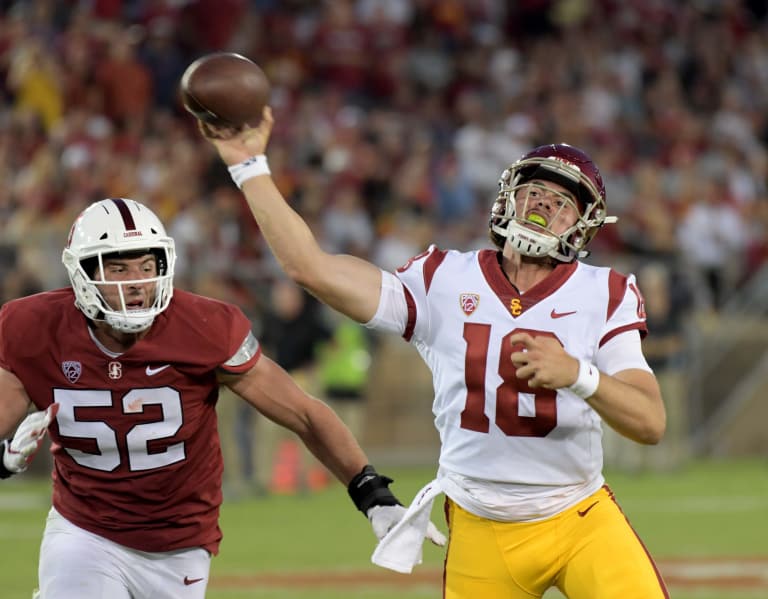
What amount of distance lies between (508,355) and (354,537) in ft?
18.0

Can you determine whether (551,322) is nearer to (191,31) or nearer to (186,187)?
(186,187)

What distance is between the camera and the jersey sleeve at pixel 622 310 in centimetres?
414

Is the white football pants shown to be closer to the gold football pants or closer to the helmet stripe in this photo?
the gold football pants

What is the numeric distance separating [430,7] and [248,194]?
475 inches

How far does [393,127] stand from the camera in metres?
14.1

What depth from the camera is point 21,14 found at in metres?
14.4

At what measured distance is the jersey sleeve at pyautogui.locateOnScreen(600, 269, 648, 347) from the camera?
414 cm

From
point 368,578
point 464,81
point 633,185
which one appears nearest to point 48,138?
point 464,81

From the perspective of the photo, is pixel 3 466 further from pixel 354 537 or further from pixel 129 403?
pixel 354 537

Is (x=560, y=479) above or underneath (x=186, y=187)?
above

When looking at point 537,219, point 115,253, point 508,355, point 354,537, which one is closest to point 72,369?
point 115,253

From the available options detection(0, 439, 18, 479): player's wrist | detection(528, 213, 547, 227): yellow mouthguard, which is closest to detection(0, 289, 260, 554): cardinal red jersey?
detection(0, 439, 18, 479): player's wrist

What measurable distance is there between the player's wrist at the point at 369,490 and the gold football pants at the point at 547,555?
269 millimetres

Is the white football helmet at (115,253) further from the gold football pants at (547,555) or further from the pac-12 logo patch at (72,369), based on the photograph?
the gold football pants at (547,555)
